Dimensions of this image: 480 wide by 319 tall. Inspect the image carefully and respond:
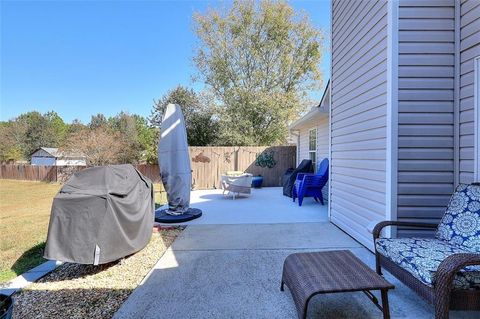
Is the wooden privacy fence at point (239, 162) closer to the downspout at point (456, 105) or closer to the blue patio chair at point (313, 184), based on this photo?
the blue patio chair at point (313, 184)

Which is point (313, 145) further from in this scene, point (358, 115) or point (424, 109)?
point (424, 109)

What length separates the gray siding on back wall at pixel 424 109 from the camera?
3.14 metres

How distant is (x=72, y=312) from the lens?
2.33 m

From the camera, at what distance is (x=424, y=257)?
2100mm

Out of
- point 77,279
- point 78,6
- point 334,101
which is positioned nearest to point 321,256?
point 77,279

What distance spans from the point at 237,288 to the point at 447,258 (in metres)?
1.75

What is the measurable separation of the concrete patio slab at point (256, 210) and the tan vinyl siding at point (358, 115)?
91 centimetres

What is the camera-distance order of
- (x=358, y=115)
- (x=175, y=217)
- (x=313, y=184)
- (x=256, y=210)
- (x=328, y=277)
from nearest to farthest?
(x=328, y=277) < (x=358, y=115) < (x=175, y=217) < (x=256, y=210) < (x=313, y=184)

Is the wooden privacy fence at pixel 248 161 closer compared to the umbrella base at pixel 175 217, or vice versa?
the umbrella base at pixel 175 217

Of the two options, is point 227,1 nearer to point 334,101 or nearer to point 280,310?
point 334,101

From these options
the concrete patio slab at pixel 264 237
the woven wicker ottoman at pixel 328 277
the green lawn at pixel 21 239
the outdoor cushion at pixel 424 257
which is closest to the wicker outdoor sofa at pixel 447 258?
the outdoor cushion at pixel 424 257

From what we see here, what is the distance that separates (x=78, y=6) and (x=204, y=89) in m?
10.1

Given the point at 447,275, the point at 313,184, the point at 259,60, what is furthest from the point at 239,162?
the point at 447,275

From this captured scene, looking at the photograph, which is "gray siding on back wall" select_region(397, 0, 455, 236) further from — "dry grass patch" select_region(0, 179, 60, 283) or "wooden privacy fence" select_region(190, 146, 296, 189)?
"wooden privacy fence" select_region(190, 146, 296, 189)
